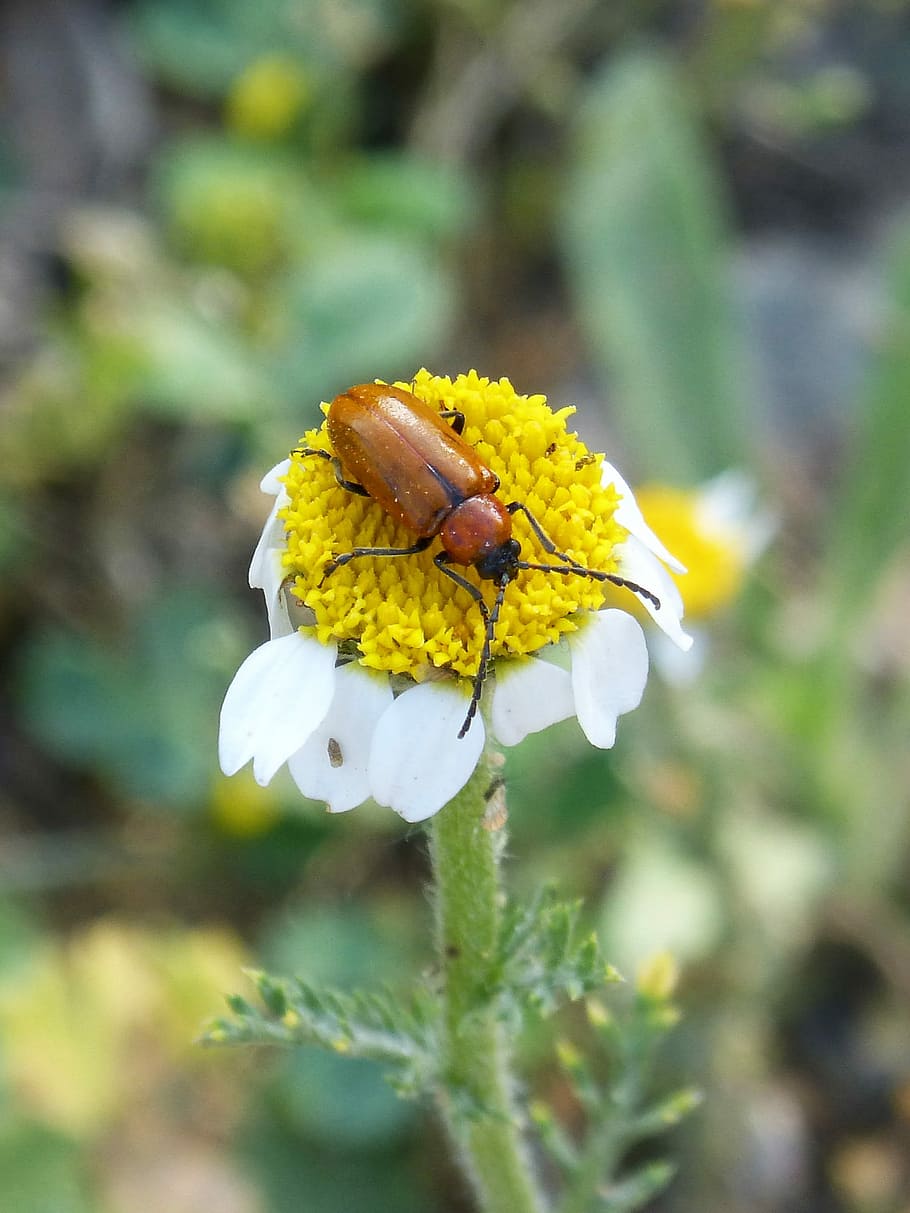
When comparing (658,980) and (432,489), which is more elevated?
(432,489)

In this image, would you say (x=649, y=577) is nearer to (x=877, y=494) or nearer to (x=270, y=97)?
(x=877, y=494)

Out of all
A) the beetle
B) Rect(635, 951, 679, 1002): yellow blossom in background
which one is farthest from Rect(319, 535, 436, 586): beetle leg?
Rect(635, 951, 679, 1002): yellow blossom in background

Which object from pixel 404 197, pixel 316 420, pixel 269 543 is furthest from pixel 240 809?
pixel 269 543

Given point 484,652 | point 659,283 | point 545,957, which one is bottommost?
point 545,957

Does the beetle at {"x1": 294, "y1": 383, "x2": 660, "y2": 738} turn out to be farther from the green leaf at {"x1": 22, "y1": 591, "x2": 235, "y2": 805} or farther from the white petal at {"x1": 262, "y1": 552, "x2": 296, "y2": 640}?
the green leaf at {"x1": 22, "y1": 591, "x2": 235, "y2": 805}

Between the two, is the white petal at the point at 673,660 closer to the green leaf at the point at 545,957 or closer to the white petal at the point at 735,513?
the white petal at the point at 735,513

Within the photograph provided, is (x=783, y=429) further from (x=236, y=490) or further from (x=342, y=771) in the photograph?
(x=342, y=771)
